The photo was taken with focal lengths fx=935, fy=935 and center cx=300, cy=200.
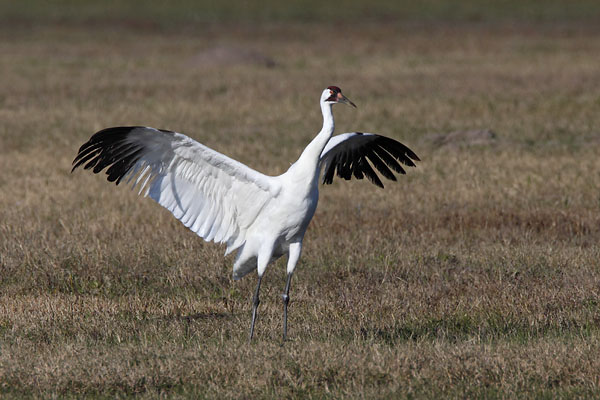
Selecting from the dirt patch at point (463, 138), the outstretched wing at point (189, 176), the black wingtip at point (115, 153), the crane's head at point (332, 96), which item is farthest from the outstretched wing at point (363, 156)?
the dirt patch at point (463, 138)

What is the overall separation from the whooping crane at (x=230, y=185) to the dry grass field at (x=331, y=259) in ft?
2.15

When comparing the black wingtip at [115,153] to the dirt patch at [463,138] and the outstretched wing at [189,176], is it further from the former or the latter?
the dirt patch at [463,138]

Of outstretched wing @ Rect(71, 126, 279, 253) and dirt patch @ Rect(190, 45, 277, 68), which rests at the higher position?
dirt patch @ Rect(190, 45, 277, 68)

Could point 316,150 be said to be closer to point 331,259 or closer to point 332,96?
point 332,96

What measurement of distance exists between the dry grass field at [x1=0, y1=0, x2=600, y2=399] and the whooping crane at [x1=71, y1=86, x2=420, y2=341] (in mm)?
657

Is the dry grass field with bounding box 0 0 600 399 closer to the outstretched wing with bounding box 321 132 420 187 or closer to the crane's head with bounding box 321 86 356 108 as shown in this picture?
the outstretched wing with bounding box 321 132 420 187

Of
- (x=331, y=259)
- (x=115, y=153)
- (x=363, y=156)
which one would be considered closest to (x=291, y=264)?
(x=363, y=156)

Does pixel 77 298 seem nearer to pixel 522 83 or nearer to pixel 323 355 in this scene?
pixel 323 355

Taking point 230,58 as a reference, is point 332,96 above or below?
below

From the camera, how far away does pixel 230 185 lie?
7.96 metres

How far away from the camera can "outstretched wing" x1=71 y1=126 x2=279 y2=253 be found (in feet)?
24.9

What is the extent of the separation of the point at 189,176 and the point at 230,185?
14.5 inches

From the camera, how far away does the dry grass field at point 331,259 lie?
20.6ft

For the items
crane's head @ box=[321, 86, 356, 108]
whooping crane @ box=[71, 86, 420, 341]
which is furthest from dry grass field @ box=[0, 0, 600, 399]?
crane's head @ box=[321, 86, 356, 108]
